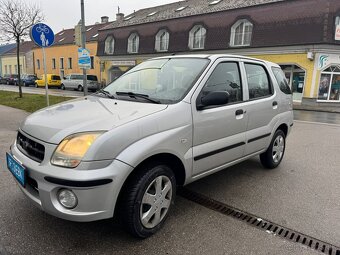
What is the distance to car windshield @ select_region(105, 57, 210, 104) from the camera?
10.5 ft

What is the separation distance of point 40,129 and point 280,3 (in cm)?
1964

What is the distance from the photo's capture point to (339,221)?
10.7 ft

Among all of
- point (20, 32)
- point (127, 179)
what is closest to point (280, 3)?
point (20, 32)

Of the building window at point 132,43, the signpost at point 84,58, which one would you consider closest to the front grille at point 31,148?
the signpost at point 84,58

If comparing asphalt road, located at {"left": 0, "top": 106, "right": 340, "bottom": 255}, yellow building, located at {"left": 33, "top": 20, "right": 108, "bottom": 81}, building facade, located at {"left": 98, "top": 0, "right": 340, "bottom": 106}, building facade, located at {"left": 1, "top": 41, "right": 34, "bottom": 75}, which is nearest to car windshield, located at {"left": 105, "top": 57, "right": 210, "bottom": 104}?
asphalt road, located at {"left": 0, "top": 106, "right": 340, "bottom": 255}

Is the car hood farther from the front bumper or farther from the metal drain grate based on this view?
the metal drain grate

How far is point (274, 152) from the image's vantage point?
16.1ft

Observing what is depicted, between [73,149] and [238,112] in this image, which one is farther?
[238,112]

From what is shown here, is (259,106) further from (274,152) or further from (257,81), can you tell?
(274,152)

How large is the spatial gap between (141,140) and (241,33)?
20.2 m

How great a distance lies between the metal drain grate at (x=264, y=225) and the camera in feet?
9.08

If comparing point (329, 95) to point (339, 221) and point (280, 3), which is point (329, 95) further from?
point (339, 221)

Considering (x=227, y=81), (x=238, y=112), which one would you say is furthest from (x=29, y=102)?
(x=238, y=112)

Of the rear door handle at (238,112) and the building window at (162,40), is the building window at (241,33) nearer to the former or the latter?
the building window at (162,40)
